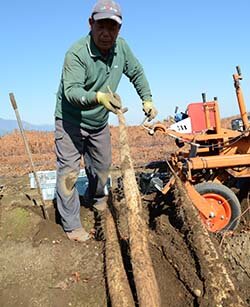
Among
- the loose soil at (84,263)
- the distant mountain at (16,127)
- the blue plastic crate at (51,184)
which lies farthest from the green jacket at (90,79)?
the distant mountain at (16,127)

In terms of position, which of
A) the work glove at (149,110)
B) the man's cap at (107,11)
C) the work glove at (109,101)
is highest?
the man's cap at (107,11)

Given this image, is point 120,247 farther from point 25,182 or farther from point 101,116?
point 25,182

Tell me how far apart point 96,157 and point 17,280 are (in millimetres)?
1675

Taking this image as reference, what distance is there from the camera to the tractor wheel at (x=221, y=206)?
4.37m

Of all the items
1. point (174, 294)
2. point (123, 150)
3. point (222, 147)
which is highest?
point (123, 150)

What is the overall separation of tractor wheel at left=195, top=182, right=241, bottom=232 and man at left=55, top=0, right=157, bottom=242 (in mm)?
975

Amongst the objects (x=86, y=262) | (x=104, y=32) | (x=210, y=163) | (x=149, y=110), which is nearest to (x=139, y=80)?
(x=149, y=110)

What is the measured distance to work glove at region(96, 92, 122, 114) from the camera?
345cm

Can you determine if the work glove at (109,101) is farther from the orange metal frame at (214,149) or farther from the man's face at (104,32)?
the orange metal frame at (214,149)

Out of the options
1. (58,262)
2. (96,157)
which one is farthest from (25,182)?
(58,262)

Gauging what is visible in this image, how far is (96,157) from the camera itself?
480 cm

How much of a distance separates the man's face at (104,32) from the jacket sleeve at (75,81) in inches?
10.5

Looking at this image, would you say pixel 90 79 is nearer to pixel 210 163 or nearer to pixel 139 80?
pixel 139 80

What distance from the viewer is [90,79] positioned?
162 inches
